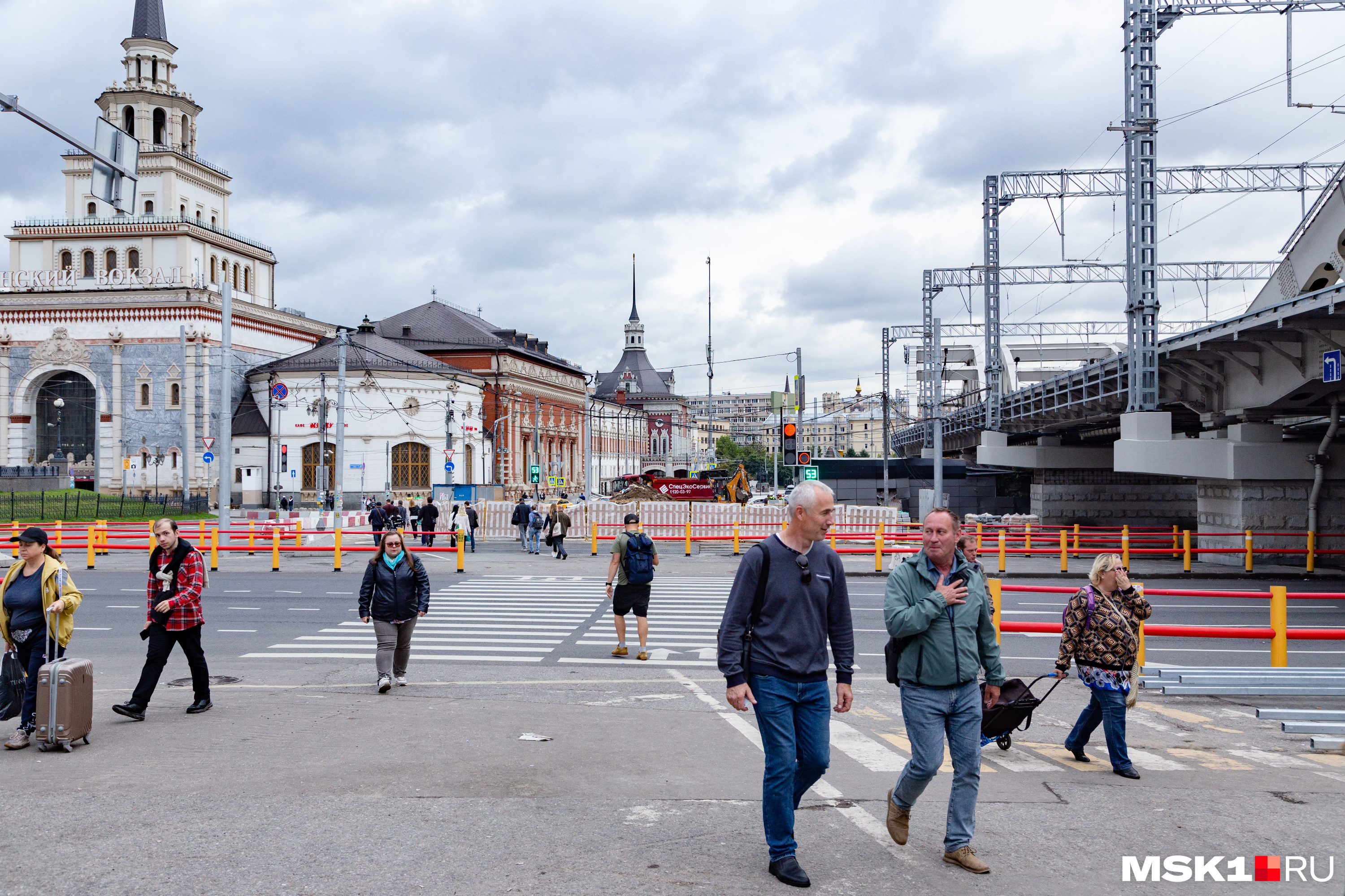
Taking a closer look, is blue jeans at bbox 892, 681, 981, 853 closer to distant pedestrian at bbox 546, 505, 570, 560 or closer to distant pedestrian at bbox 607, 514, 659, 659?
distant pedestrian at bbox 607, 514, 659, 659

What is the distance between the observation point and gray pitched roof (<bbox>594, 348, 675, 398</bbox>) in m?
156

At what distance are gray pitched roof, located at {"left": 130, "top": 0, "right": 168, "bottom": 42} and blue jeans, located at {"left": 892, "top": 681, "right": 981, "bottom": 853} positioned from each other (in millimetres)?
76977

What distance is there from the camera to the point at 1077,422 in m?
34.2

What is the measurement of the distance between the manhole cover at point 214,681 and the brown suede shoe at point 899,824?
8.23m

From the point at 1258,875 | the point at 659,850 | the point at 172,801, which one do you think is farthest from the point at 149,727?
the point at 1258,875

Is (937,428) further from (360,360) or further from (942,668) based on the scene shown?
(360,360)

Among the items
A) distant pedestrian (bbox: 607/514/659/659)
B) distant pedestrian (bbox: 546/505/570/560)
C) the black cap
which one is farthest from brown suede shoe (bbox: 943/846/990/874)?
distant pedestrian (bbox: 546/505/570/560)

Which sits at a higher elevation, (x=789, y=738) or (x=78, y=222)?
(x=78, y=222)

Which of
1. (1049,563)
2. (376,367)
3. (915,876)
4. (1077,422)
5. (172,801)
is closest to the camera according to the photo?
(915,876)

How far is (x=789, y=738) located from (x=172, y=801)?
3906 millimetres

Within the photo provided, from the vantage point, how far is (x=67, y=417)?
67438 millimetres

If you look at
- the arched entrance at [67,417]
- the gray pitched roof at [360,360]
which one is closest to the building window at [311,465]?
the gray pitched roof at [360,360]

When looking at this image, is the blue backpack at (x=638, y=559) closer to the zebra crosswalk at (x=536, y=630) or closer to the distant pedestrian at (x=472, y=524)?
the zebra crosswalk at (x=536, y=630)

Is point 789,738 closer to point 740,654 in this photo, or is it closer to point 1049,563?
point 740,654
